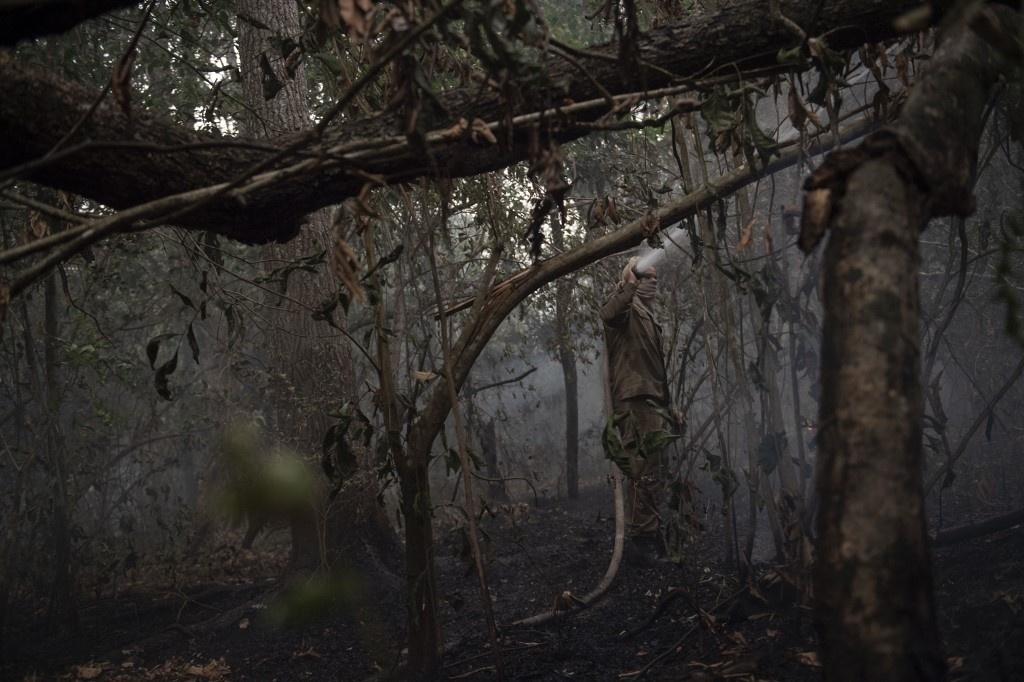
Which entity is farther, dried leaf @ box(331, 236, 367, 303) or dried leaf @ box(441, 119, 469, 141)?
dried leaf @ box(441, 119, 469, 141)

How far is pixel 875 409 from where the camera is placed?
123cm

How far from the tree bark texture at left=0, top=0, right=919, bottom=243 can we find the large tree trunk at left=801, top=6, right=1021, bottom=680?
93 centimetres

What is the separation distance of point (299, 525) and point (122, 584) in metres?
2.77

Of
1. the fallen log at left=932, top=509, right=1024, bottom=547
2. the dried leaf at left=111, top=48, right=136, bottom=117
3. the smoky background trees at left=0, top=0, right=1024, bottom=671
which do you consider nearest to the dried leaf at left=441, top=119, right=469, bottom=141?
the smoky background trees at left=0, top=0, right=1024, bottom=671

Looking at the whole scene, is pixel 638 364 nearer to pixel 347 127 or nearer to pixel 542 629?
pixel 542 629

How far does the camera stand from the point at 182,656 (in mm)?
4660

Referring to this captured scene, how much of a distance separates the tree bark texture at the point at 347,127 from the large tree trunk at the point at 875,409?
0.93 meters

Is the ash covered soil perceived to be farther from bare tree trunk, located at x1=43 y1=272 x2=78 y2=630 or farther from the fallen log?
bare tree trunk, located at x1=43 y1=272 x2=78 y2=630

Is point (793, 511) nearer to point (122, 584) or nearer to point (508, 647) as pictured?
point (508, 647)

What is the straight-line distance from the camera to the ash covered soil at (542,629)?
11.5 ft

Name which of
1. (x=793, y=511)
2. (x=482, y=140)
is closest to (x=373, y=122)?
(x=482, y=140)

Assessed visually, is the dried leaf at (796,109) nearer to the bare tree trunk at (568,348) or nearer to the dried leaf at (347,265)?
the dried leaf at (347,265)

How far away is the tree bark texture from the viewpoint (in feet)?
7.21

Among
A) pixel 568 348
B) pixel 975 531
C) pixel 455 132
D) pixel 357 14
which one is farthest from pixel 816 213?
pixel 568 348
